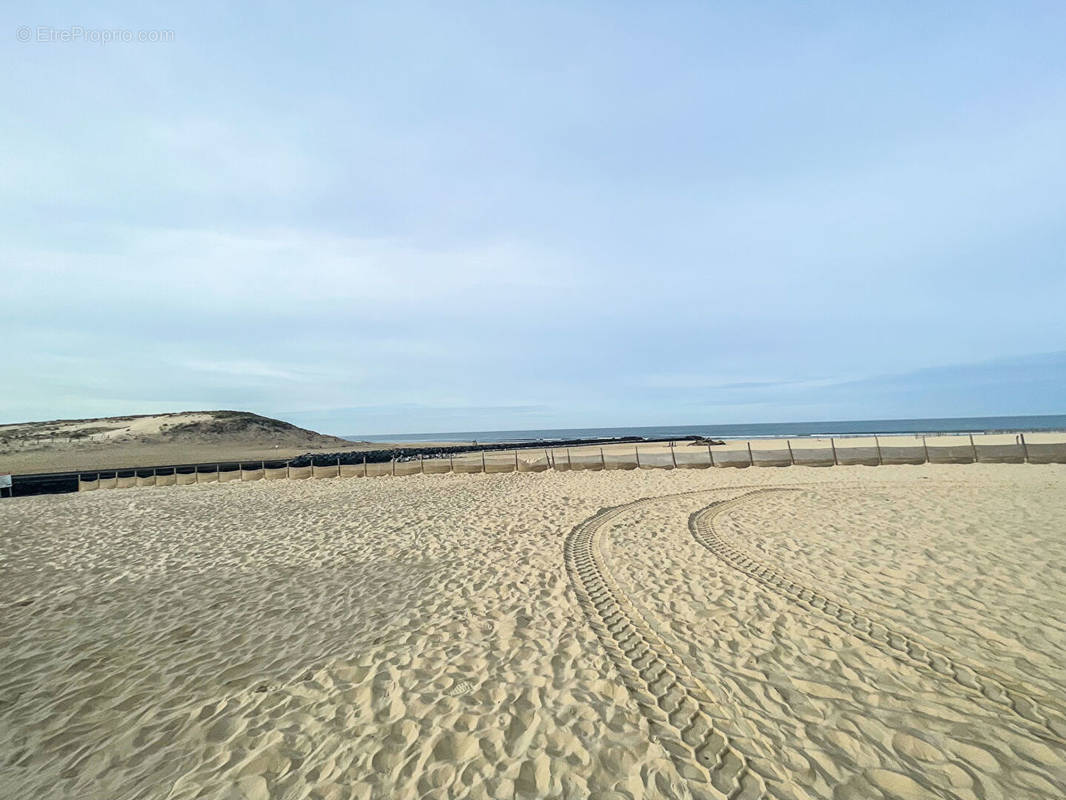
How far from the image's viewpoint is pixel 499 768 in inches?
133

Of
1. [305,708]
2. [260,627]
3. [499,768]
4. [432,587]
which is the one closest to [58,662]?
[260,627]

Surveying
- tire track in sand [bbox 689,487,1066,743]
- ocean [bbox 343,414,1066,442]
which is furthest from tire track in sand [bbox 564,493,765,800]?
ocean [bbox 343,414,1066,442]

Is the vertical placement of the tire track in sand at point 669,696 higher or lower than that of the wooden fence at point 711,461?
lower

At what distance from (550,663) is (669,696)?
3.85ft

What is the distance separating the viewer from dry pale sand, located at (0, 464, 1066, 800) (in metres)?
3.39

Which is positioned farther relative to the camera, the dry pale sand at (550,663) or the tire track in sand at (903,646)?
the tire track in sand at (903,646)

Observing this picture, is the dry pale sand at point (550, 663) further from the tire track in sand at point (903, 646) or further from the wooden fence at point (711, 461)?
the wooden fence at point (711, 461)

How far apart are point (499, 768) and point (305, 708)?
1.86m

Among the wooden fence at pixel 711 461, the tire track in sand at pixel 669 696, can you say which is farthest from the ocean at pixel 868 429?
the tire track in sand at pixel 669 696

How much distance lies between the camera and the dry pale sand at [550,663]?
339cm

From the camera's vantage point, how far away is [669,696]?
165 inches

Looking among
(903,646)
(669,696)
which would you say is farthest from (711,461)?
(669,696)

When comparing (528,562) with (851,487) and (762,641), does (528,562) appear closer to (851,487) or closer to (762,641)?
(762,641)

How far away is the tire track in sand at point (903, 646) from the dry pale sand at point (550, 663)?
1.3 inches
